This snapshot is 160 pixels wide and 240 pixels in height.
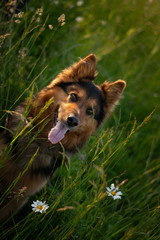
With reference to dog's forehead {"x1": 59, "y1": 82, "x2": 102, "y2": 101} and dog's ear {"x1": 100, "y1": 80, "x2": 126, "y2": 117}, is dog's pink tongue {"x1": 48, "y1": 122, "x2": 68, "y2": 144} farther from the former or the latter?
dog's ear {"x1": 100, "y1": 80, "x2": 126, "y2": 117}

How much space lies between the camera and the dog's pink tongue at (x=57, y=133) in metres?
2.41

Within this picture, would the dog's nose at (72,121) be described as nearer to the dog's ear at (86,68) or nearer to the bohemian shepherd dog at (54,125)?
the bohemian shepherd dog at (54,125)

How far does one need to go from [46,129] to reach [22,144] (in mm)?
314

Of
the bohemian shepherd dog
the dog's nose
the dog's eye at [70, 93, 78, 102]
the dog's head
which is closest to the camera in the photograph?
the bohemian shepherd dog

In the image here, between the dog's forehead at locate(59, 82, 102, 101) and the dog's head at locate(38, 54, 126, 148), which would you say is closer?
the dog's head at locate(38, 54, 126, 148)

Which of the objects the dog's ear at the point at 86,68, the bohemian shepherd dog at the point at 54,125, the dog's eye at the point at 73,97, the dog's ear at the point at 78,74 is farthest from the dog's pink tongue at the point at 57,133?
the dog's ear at the point at 86,68

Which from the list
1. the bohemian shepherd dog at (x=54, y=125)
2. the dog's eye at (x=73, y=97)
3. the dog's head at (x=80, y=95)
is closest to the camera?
the bohemian shepherd dog at (x=54, y=125)

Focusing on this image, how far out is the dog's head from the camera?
2686mm

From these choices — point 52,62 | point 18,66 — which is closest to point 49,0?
point 52,62

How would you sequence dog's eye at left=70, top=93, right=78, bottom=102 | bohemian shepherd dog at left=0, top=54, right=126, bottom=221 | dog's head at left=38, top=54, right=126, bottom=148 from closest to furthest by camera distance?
bohemian shepherd dog at left=0, top=54, right=126, bottom=221 < dog's head at left=38, top=54, right=126, bottom=148 < dog's eye at left=70, top=93, right=78, bottom=102

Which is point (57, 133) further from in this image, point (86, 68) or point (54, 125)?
point (86, 68)

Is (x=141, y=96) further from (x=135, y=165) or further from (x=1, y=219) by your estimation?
(x=1, y=219)

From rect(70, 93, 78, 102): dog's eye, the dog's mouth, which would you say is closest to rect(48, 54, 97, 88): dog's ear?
rect(70, 93, 78, 102): dog's eye

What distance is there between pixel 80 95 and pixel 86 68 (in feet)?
1.02
